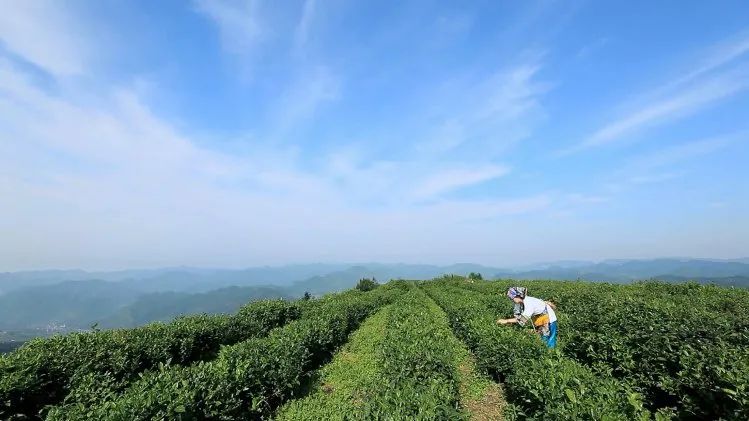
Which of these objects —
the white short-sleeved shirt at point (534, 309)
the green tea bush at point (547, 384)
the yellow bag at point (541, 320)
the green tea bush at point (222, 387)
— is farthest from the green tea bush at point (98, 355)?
the yellow bag at point (541, 320)

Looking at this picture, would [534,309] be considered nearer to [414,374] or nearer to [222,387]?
[414,374]

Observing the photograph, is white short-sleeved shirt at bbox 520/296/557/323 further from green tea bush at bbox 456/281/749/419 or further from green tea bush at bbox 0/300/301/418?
green tea bush at bbox 0/300/301/418

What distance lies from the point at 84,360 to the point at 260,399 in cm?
571

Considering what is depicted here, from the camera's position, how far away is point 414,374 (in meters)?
7.49

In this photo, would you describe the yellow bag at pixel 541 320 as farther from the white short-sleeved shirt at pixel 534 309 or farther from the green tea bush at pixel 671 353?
the green tea bush at pixel 671 353

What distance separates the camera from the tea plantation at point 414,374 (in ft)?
18.4

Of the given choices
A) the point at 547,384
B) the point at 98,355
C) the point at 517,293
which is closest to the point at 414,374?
the point at 547,384

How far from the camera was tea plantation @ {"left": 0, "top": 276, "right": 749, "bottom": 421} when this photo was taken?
221 inches

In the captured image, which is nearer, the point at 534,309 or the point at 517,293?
the point at 534,309

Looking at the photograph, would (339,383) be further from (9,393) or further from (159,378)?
(9,393)

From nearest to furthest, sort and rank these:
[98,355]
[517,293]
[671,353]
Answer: [671,353] < [98,355] < [517,293]

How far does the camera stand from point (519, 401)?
24.5 feet

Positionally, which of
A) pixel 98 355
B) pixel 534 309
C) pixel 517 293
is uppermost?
pixel 517 293

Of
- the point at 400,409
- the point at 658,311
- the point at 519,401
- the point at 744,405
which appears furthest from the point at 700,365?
the point at 400,409
